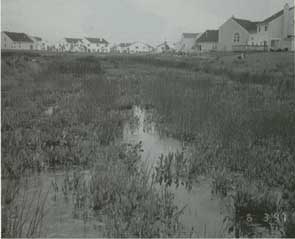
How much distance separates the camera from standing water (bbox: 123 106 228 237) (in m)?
3.86

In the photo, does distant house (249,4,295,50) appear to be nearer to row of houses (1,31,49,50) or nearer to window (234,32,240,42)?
window (234,32,240,42)

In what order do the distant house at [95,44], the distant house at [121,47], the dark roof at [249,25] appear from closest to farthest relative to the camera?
the dark roof at [249,25]
the distant house at [95,44]
the distant house at [121,47]

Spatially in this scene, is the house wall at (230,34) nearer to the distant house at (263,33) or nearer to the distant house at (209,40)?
the distant house at (263,33)

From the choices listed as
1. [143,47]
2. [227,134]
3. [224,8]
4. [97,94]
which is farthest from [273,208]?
[143,47]

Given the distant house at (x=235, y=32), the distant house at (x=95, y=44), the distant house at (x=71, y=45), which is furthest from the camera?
the distant house at (x=95, y=44)

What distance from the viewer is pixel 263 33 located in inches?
1636

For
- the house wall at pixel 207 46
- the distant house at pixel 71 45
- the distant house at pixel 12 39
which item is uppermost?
the distant house at pixel 71 45

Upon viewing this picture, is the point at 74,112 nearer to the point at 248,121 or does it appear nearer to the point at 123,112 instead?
the point at 123,112

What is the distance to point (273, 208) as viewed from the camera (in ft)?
14.0

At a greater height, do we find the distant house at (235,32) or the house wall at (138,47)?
the house wall at (138,47)

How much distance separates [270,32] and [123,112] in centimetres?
3600

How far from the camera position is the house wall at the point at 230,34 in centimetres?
4643

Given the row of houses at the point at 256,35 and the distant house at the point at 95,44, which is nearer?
the row of houses at the point at 256,35

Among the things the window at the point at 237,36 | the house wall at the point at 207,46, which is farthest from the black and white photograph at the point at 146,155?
the house wall at the point at 207,46
